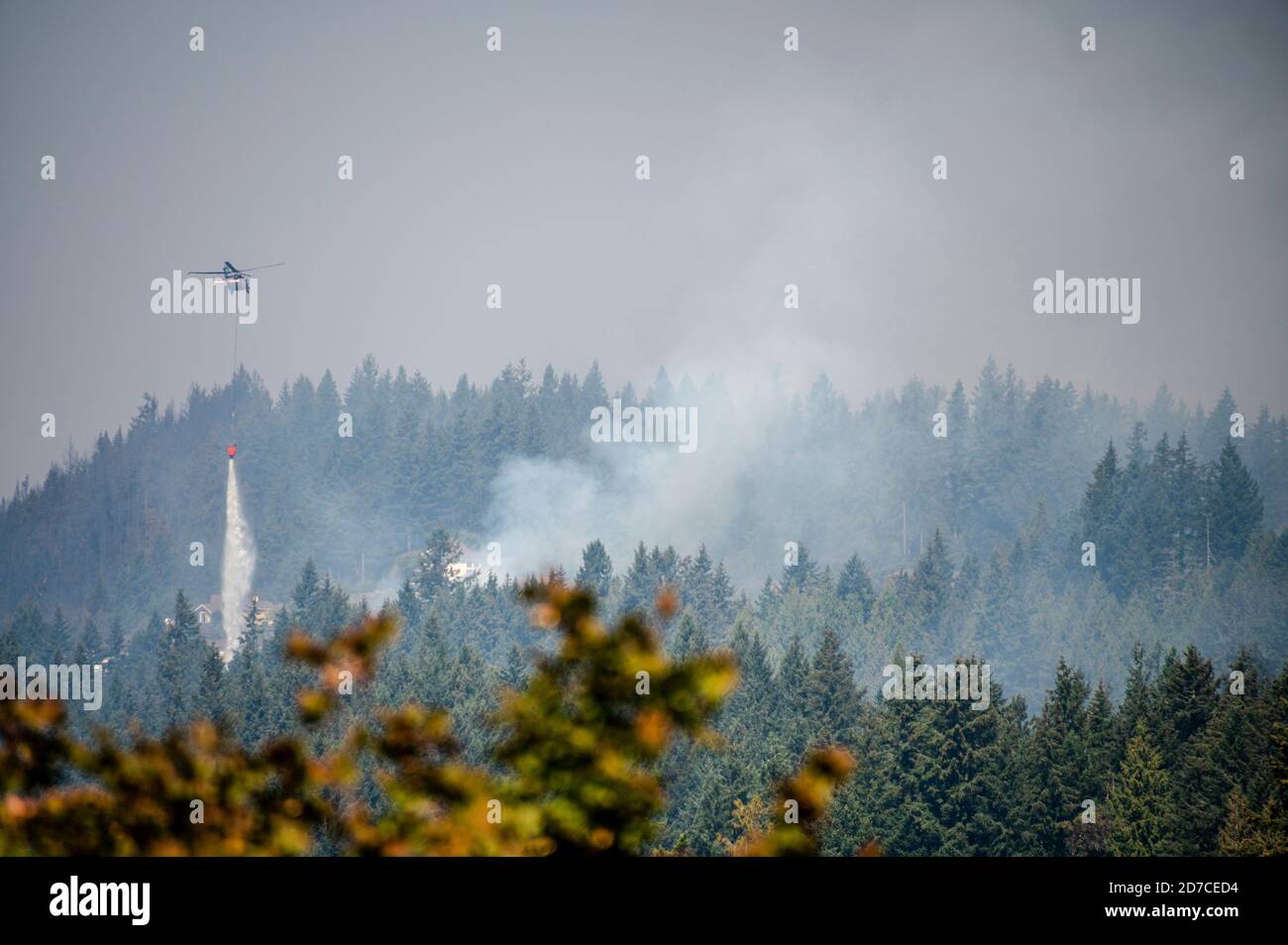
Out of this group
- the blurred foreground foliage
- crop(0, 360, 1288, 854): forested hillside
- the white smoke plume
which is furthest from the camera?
the white smoke plume

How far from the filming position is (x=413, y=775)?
9883 mm

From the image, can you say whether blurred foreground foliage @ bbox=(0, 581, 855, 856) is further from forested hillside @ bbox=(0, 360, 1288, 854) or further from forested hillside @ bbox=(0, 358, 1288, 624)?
forested hillside @ bbox=(0, 358, 1288, 624)

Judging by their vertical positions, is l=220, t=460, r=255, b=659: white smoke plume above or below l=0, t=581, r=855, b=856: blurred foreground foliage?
above

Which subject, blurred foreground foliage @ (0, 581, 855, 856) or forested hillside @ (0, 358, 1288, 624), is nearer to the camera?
blurred foreground foliage @ (0, 581, 855, 856)

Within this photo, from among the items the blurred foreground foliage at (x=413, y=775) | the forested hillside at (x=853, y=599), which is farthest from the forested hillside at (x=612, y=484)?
the blurred foreground foliage at (x=413, y=775)

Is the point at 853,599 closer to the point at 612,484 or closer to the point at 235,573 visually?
the point at 612,484

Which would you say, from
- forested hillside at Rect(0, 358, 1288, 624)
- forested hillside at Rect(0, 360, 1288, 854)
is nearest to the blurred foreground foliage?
forested hillside at Rect(0, 360, 1288, 854)

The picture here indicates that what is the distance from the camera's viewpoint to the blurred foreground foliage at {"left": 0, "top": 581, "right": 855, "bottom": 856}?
9.68 m

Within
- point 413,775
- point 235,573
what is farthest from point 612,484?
point 413,775

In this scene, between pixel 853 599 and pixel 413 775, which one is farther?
pixel 853 599

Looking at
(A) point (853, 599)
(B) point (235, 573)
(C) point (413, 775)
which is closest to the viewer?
(C) point (413, 775)

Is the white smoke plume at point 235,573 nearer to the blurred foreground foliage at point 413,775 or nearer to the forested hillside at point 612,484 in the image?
the forested hillside at point 612,484
